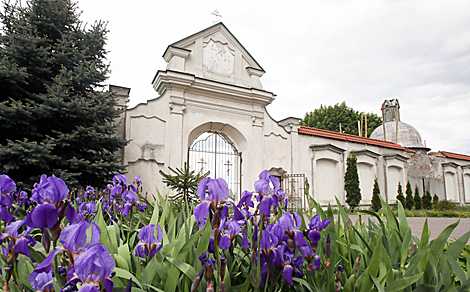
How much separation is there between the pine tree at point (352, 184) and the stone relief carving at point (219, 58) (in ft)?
22.1

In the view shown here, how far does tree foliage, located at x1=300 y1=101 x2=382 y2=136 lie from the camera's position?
1141 inches

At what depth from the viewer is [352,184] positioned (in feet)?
39.2

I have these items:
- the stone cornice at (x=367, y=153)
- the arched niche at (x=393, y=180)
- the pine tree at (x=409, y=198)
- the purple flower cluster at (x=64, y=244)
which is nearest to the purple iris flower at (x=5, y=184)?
the purple flower cluster at (x=64, y=244)

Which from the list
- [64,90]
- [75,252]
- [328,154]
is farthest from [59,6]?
[328,154]

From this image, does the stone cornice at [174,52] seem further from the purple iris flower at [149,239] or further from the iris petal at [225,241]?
the iris petal at [225,241]

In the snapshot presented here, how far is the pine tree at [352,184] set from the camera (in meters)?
11.8

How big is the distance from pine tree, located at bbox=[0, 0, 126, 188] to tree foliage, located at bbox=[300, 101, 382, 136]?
26190 millimetres

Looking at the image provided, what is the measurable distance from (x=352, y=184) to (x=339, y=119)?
18.9 m

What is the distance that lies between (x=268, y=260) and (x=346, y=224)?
637 mm

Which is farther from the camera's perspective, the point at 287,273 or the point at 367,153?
the point at 367,153

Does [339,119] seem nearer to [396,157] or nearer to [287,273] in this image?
[396,157]

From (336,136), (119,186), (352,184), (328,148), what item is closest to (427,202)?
(352,184)

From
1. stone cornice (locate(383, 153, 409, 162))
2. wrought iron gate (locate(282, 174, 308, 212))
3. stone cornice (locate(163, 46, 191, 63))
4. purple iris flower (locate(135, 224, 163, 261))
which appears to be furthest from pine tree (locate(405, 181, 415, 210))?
purple iris flower (locate(135, 224, 163, 261))

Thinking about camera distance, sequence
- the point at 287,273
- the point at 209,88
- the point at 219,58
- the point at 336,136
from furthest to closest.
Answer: the point at 336,136 → the point at 219,58 → the point at 209,88 → the point at 287,273
